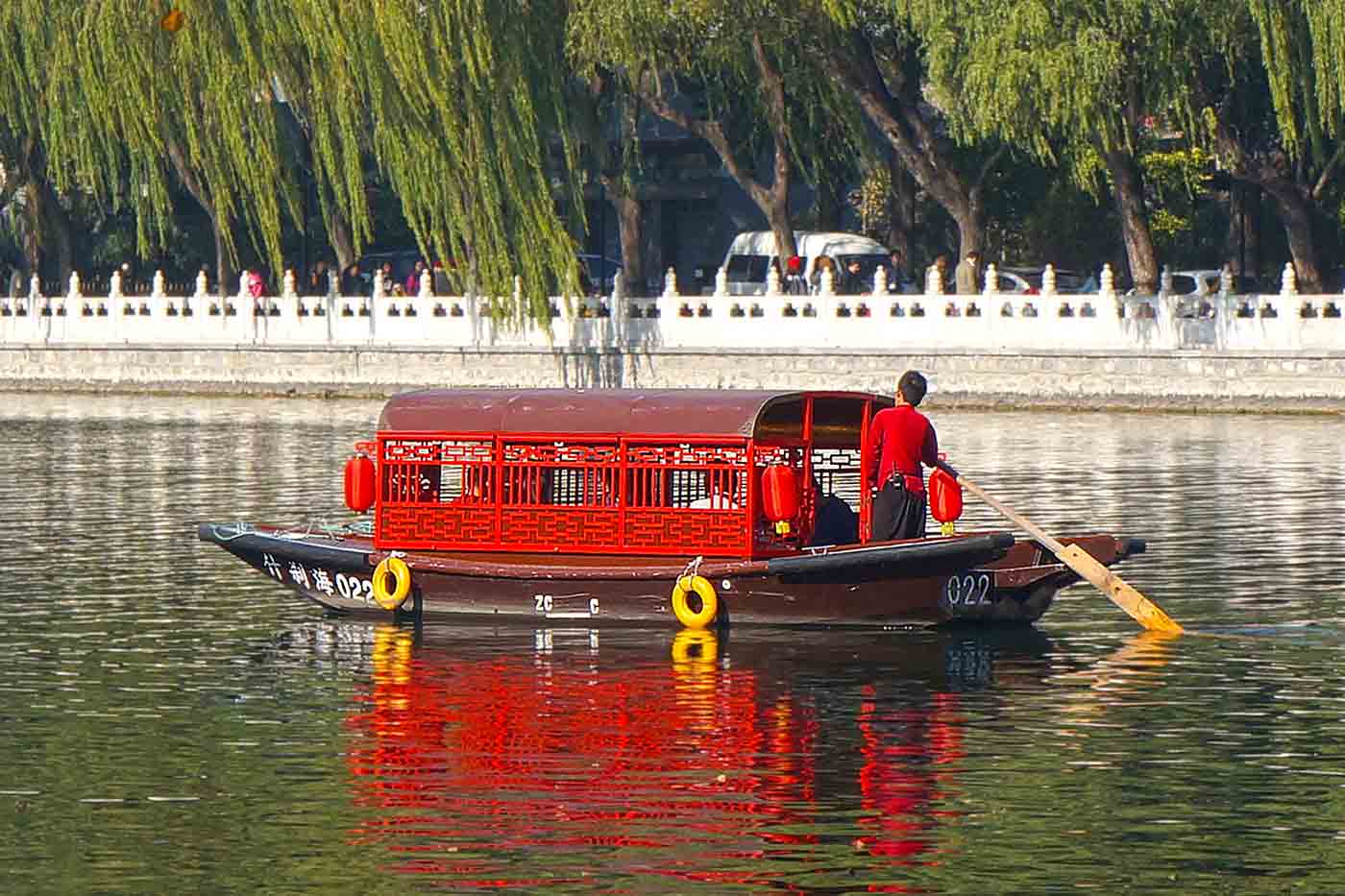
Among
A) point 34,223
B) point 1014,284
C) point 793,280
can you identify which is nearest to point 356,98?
point 793,280

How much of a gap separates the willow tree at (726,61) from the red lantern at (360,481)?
86.2 feet

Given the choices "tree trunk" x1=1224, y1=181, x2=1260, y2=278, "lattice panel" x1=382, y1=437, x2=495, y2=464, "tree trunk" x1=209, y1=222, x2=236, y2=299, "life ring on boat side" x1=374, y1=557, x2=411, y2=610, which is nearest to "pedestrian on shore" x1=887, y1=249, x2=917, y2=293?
"tree trunk" x1=1224, y1=181, x2=1260, y2=278

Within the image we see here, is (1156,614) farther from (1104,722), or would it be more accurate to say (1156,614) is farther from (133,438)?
(133,438)

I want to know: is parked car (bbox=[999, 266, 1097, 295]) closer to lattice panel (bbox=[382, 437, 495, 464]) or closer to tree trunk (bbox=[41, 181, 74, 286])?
tree trunk (bbox=[41, 181, 74, 286])

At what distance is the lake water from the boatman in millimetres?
797

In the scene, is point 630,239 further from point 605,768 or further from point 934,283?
point 605,768

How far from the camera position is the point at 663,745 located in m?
14.9

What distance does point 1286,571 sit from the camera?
75.6 ft

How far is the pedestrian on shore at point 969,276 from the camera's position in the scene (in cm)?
4838

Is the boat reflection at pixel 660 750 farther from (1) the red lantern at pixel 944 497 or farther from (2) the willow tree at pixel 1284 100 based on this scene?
(2) the willow tree at pixel 1284 100

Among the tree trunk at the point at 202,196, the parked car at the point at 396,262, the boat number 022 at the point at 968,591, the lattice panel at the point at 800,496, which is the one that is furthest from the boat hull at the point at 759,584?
the parked car at the point at 396,262

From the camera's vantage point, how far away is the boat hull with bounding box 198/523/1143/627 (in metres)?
19.0

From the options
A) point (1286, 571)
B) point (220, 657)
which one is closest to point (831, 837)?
point (220, 657)

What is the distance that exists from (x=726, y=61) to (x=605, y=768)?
34.6m
